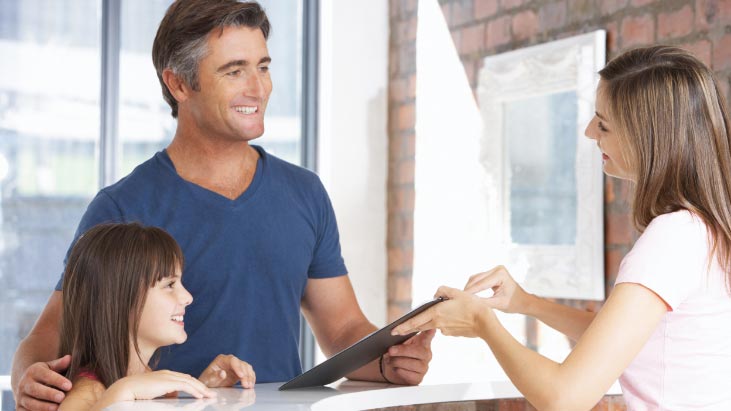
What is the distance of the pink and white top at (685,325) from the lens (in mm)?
1429

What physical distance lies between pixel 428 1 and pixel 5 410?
2291 millimetres

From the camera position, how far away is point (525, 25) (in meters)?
3.36

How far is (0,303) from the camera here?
3773 millimetres

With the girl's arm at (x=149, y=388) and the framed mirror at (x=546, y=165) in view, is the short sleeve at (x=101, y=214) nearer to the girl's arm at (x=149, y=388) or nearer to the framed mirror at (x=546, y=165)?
the girl's arm at (x=149, y=388)

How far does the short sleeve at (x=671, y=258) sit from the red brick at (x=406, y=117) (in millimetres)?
2648

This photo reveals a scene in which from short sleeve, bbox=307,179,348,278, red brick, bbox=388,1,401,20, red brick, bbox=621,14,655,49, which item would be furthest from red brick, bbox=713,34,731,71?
red brick, bbox=388,1,401,20

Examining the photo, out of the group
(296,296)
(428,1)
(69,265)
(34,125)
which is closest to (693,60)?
(296,296)

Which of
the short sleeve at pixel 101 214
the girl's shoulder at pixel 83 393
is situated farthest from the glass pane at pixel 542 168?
the girl's shoulder at pixel 83 393

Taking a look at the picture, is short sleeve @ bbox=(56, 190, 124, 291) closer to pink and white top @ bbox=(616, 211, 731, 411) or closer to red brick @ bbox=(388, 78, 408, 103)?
pink and white top @ bbox=(616, 211, 731, 411)

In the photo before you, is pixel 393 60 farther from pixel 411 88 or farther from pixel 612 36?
pixel 612 36

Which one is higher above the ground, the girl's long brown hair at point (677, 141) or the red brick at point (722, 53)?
the red brick at point (722, 53)

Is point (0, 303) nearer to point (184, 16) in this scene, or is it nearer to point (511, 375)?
point (184, 16)

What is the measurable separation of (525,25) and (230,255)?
171 centimetres

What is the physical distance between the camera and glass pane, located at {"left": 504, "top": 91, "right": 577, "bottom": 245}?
311 centimetres
